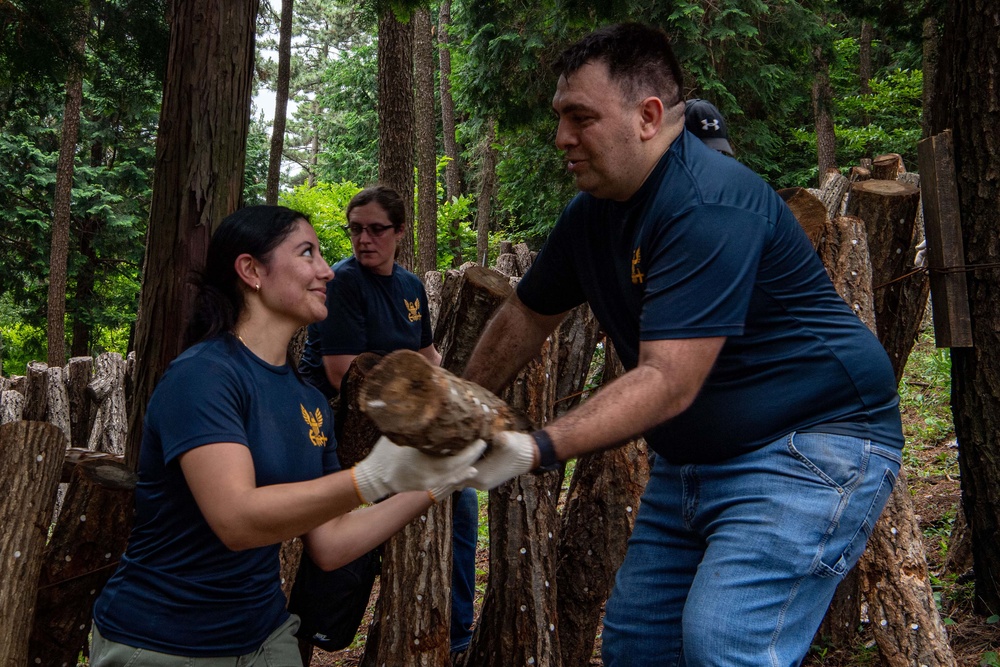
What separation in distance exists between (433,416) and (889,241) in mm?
2959

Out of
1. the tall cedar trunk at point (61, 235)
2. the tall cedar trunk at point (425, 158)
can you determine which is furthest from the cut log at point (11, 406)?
the tall cedar trunk at point (425, 158)

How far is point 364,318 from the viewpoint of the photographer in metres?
4.47

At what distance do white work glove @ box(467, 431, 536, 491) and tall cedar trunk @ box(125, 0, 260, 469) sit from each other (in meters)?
2.08

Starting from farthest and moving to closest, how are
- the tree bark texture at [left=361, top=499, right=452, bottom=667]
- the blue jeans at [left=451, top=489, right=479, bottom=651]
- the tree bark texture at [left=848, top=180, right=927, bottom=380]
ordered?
the blue jeans at [left=451, top=489, right=479, bottom=651] → the tree bark texture at [left=848, top=180, right=927, bottom=380] → the tree bark texture at [left=361, top=499, right=452, bottom=667]

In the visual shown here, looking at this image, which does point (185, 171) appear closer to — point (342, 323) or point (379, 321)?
point (342, 323)

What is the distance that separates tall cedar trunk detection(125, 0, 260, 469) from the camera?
3.68 meters

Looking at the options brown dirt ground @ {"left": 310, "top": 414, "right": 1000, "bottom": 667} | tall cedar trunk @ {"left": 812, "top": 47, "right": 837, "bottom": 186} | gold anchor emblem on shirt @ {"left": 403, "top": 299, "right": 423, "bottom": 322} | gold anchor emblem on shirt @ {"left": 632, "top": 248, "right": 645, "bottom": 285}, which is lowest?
brown dirt ground @ {"left": 310, "top": 414, "right": 1000, "bottom": 667}

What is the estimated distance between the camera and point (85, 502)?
3096 mm

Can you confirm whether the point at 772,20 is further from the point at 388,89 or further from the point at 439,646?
the point at 439,646

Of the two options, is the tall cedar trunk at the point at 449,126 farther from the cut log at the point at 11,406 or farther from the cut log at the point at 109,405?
the cut log at the point at 11,406

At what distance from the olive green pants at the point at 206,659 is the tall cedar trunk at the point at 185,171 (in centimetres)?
147

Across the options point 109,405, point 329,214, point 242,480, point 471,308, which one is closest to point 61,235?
point 329,214

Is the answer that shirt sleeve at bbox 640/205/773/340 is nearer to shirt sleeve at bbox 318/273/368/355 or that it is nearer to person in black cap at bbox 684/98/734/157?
person in black cap at bbox 684/98/734/157

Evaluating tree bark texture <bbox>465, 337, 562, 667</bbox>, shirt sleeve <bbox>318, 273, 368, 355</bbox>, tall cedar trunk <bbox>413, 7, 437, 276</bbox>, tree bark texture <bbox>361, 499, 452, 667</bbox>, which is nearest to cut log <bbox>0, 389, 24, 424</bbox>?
shirt sleeve <bbox>318, 273, 368, 355</bbox>
